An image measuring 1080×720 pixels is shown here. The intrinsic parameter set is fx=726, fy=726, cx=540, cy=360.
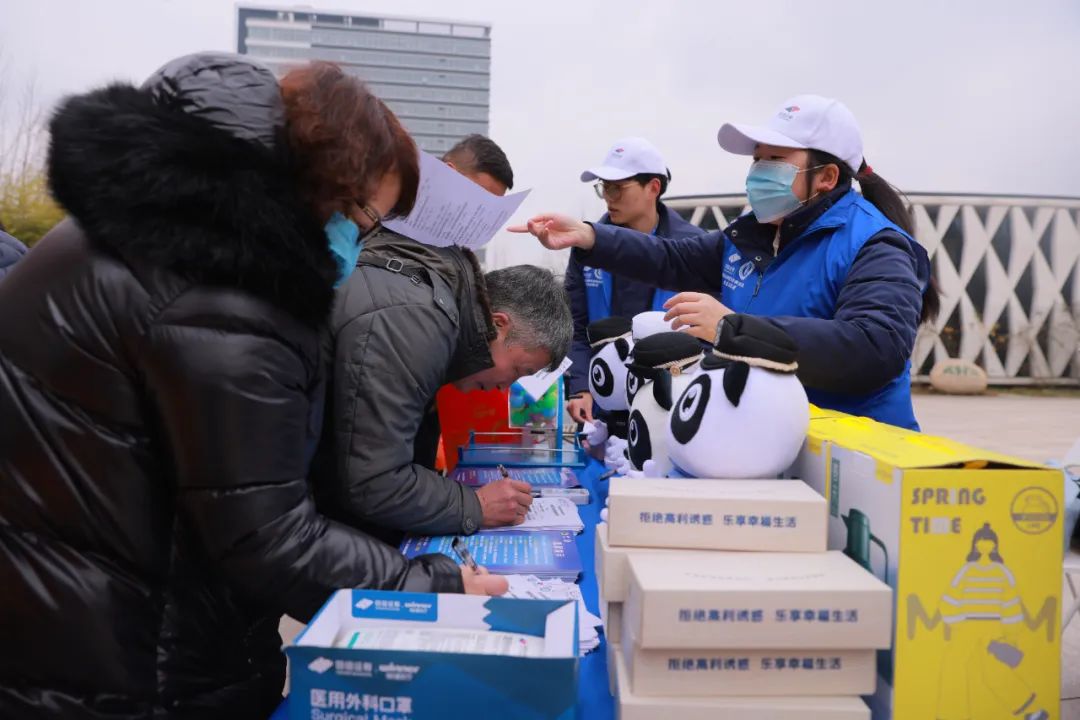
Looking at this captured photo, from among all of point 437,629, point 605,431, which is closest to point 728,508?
point 437,629

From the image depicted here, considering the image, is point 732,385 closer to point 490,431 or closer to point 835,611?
point 835,611

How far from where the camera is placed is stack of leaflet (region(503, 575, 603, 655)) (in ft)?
3.54

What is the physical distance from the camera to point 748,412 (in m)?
1.17

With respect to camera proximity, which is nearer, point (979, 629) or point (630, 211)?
point (979, 629)

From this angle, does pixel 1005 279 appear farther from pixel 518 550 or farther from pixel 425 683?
pixel 425 683

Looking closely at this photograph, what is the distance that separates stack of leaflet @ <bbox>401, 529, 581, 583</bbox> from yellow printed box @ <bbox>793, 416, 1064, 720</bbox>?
1.88 ft

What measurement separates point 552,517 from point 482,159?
1615mm

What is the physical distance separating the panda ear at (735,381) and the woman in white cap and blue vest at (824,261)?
7.2 inches

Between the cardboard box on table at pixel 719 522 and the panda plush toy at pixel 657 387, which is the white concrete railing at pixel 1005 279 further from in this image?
the cardboard box on table at pixel 719 522

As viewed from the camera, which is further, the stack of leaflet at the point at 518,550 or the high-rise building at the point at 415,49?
the high-rise building at the point at 415,49

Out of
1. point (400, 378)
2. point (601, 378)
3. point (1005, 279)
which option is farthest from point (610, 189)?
point (1005, 279)

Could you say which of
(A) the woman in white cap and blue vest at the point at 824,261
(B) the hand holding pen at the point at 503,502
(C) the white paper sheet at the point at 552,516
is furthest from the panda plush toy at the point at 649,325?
(B) the hand holding pen at the point at 503,502

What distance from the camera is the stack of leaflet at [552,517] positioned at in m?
1.56

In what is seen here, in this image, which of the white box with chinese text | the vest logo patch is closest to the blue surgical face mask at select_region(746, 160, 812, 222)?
the white box with chinese text
